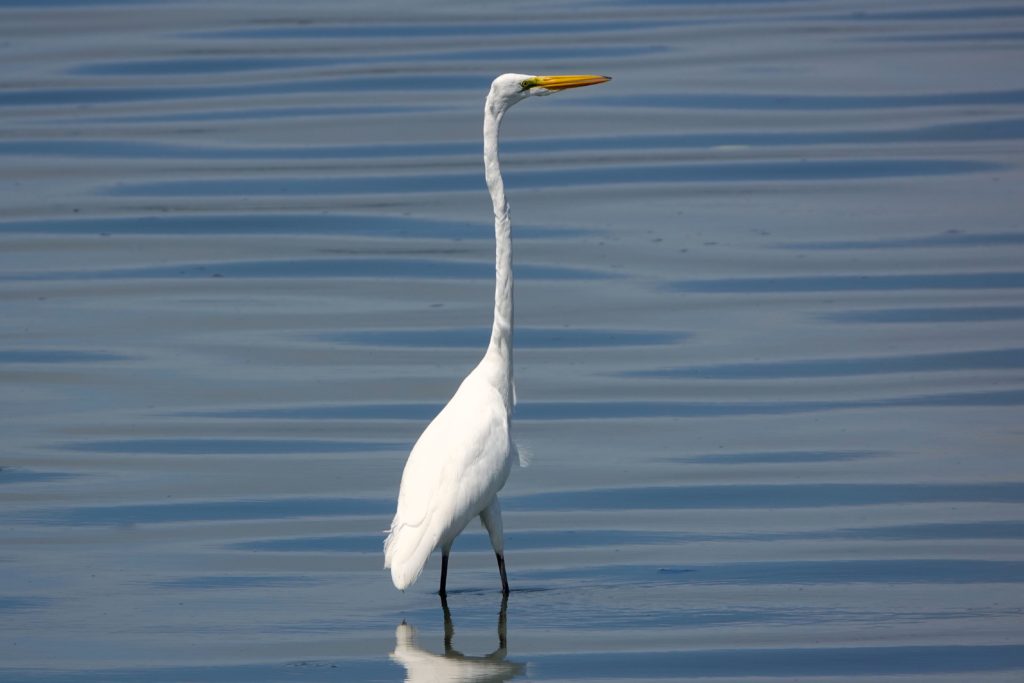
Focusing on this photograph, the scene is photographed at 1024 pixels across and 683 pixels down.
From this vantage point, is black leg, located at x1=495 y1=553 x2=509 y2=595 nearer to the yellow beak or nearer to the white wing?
the white wing

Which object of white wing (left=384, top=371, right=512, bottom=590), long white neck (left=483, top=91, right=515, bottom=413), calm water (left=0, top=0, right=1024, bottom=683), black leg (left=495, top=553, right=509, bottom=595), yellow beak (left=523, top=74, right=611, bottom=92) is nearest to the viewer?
calm water (left=0, top=0, right=1024, bottom=683)

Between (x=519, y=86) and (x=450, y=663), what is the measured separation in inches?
97.1

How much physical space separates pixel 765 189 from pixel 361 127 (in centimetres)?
403

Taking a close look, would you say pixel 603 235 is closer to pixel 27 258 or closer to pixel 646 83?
pixel 27 258

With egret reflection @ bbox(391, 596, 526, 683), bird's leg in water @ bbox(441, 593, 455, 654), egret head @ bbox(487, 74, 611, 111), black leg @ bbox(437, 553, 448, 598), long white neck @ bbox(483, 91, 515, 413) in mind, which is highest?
egret head @ bbox(487, 74, 611, 111)

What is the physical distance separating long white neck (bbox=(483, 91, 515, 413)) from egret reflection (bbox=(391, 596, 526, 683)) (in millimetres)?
1380

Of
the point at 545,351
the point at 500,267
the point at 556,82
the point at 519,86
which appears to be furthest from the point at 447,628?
the point at 545,351

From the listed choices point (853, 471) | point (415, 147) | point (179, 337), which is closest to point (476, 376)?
point (853, 471)

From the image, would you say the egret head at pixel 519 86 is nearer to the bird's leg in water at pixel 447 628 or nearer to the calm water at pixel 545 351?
the calm water at pixel 545 351

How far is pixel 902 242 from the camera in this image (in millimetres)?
11703

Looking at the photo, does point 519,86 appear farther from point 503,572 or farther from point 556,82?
point 503,572

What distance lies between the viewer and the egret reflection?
232 inches

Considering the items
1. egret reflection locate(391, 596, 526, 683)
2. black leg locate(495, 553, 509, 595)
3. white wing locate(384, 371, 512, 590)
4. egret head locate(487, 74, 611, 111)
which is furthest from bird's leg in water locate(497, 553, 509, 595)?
egret head locate(487, 74, 611, 111)

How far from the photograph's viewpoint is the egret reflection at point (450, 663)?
590 cm
